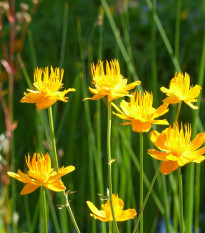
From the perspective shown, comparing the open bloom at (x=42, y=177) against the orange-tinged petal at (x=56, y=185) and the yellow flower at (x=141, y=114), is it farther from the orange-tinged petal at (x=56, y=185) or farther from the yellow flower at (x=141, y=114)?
the yellow flower at (x=141, y=114)

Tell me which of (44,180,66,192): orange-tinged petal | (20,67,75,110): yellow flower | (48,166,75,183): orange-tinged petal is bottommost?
(44,180,66,192): orange-tinged petal

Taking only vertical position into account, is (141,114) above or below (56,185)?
above

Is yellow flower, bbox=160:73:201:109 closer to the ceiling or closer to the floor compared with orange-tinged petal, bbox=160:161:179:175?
closer to the ceiling

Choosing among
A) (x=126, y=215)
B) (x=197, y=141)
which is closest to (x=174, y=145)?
(x=197, y=141)

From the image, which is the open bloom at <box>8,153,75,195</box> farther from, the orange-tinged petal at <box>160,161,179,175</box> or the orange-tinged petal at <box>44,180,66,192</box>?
the orange-tinged petal at <box>160,161,179,175</box>

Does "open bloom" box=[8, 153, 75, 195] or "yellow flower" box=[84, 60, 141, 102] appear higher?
"yellow flower" box=[84, 60, 141, 102]

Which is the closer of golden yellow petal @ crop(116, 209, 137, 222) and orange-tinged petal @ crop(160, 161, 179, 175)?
orange-tinged petal @ crop(160, 161, 179, 175)

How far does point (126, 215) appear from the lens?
0.91m

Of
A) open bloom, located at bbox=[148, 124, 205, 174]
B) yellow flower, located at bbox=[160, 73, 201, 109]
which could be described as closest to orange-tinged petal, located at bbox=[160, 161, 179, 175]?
open bloom, located at bbox=[148, 124, 205, 174]

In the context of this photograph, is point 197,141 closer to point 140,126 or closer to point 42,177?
point 140,126

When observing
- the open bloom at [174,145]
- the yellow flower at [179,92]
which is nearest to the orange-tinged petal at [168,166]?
the open bloom at [174,145]

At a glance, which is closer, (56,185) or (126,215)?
(56,185)

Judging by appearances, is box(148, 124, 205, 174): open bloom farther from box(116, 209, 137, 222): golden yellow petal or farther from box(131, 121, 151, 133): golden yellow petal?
box(116, 209, 137, 222): golden yellow petal

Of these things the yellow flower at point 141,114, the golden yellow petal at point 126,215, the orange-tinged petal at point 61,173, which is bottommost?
the golden yellow petal at point 126,215
